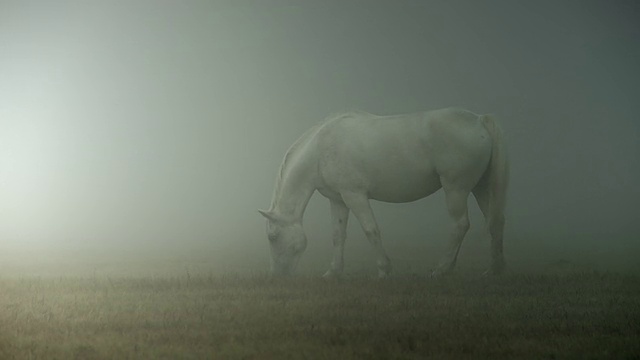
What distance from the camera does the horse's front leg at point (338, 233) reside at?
445cm

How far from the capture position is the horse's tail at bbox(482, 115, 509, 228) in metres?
4.41

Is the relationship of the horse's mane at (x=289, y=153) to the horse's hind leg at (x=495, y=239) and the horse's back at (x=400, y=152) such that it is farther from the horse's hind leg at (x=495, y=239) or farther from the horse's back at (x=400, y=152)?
the horse's hind leg at (x=495, y=239)

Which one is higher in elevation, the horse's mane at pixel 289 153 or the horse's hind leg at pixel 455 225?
the horse's mane at pixel 289 153

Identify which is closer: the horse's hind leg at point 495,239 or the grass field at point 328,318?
the grass field at point 328,318

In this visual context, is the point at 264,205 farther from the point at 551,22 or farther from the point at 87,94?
the point at 551,22

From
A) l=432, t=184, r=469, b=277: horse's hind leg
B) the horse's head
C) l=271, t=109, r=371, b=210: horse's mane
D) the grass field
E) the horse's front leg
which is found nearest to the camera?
the grass field

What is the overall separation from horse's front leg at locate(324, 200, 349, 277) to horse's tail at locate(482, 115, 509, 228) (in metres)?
0.89

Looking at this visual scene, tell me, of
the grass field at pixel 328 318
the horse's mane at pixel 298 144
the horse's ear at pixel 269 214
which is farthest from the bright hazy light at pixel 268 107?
the grass field at pixel 328 318

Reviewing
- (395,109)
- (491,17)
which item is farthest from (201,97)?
(491,17)

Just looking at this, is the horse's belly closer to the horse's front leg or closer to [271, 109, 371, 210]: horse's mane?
the horse's front leg

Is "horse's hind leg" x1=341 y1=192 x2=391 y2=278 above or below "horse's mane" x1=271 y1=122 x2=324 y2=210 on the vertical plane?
below

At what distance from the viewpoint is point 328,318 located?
3.73 meters

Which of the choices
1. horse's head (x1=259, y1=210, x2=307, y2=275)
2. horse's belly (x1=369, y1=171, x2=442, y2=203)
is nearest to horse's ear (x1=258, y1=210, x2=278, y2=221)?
horse's head (x1=259, y1=210, x2=307, y2=275)

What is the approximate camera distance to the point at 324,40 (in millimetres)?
4773
